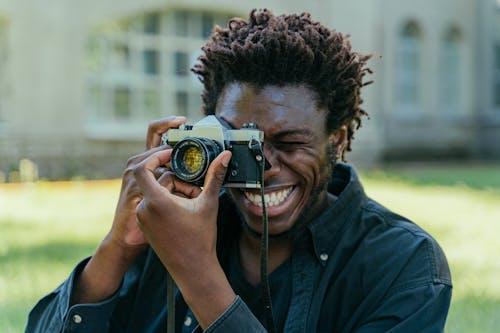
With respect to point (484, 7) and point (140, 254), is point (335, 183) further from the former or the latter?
point (484, 7)

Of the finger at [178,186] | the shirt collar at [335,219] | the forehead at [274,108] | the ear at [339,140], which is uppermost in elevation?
the forehead at [274,108]

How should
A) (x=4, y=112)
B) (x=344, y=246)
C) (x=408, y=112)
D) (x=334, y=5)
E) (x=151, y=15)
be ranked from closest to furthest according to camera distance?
(x=344, y=246)
(x=4, y=112)
(x=151, y=15)
(x=334, y=5)
(x=408, y=112)

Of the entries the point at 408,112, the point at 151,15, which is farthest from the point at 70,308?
the point at 408,112

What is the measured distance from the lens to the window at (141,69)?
13281 millimetres

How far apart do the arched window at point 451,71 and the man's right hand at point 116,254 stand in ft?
57.7

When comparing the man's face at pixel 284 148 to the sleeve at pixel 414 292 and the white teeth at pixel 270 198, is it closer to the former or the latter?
the white teeth at pixel 270 198

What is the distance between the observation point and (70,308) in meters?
2.28

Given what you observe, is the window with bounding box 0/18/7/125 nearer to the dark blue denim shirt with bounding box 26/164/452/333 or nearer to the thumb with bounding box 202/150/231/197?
the dark blue denim shirt with bounding box 26/164/452/333

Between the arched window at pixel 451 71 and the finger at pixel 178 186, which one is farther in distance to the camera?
the arched window at pixel 451 71

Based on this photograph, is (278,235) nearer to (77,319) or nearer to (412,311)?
(412,311)

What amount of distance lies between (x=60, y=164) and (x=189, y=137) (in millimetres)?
11032

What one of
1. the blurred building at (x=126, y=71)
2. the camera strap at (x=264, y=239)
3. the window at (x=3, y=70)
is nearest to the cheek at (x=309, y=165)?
the camera strap at (x=264, y=239)

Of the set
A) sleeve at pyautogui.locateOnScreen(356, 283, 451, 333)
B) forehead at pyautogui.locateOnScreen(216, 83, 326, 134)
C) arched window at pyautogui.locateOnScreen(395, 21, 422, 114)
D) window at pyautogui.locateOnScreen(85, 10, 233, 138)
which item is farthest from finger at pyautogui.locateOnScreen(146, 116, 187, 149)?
arched window at pyautogui.locateOnScreen(395, 21, 422, 114)

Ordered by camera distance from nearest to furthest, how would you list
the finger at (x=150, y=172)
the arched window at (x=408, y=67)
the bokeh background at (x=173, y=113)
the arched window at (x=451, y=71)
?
the finger at (x=150, y=172) → the bokeh background at (x=173, y=113) → the arched window at (x=408, y=67) → the arched window at (x=451, y=71)
